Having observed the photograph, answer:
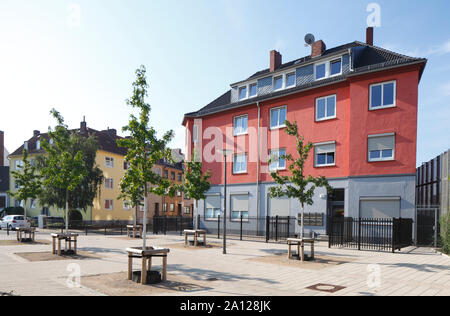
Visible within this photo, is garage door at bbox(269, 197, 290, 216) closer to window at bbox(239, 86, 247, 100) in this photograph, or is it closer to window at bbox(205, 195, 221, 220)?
window at bbox(205, 195, 221, 220)

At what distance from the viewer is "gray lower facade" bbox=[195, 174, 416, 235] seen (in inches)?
755

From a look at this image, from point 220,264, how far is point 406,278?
→ 235 inches

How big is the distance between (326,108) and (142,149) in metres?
16.6

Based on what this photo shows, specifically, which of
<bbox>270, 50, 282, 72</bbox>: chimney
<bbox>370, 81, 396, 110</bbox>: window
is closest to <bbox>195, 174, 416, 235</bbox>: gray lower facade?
<bbox>370, 81, 396, 110</bbox>: window

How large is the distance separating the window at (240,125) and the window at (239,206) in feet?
17.2

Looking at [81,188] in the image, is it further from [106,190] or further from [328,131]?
A: [328,131]

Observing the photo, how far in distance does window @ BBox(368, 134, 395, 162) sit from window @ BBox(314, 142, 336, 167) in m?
2.54

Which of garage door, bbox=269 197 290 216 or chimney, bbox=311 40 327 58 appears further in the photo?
chimney, bbox=311 40 327 58

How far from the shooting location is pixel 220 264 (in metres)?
12.1

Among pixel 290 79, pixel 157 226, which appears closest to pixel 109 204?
pixel 157 226

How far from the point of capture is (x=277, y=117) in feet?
84.6

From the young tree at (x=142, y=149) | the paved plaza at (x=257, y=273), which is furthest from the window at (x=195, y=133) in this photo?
the young tree at (x=142, y=149)

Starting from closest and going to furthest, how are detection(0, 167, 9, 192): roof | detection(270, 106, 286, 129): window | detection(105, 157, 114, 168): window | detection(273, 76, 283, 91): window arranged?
1. detection(270, 106, 286, 129): window
2. detection(273, 76, 283, 91): window
3. detection(105, 157, 114, 168): window
4. detection(0, 167, 9, 192): roof
